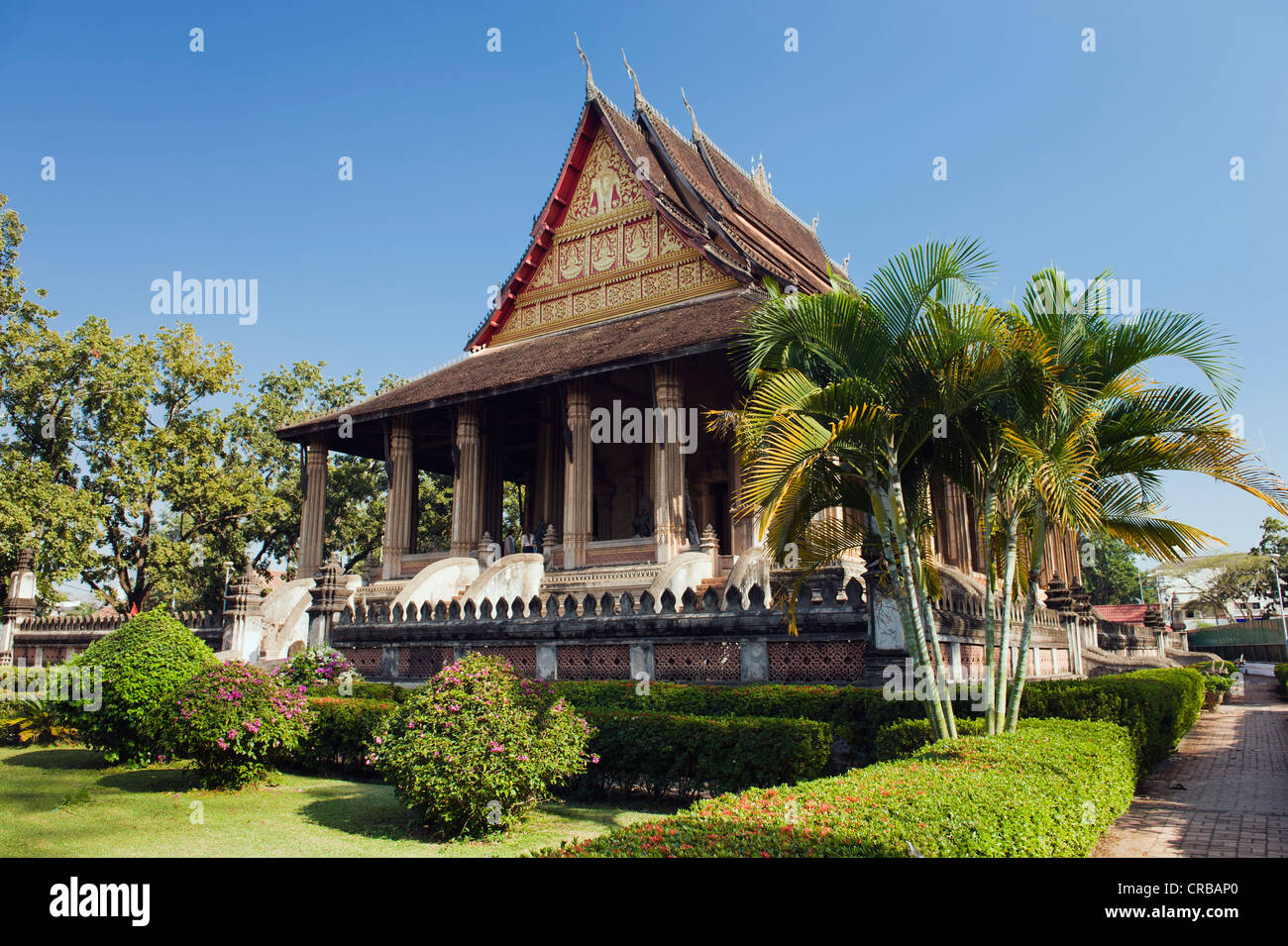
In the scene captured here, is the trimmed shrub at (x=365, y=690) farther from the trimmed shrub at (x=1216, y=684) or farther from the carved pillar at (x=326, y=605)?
the trimmed shrub at (x=1216, y=684)

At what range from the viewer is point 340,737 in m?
10.7

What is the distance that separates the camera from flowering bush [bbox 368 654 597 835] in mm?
6965

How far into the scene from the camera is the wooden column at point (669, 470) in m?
18.0

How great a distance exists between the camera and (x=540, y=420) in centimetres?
2467

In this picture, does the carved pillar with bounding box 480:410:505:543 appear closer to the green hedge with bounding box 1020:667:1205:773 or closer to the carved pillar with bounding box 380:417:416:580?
the carved pillar with bounding box 380:417:416:580

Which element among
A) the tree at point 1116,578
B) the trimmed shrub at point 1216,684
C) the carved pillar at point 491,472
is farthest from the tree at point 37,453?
the tree at point 1116,578

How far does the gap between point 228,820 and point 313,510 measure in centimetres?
1698

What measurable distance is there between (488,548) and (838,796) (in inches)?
637

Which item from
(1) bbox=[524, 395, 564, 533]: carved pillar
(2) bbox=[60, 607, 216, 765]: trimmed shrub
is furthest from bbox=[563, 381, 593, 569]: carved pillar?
(2) bbox=[60, 607, 216, 765]: trimmed shrub

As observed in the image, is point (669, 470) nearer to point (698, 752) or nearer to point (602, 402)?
point (602, 402)

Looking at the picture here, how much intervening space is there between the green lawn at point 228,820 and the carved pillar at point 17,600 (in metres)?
16.3

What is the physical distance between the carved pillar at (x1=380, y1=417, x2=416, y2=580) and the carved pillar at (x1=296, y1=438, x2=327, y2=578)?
2.15m

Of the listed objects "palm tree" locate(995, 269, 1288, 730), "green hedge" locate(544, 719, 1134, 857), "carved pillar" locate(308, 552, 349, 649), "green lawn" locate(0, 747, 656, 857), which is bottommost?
"green lawn" locate(0, 747, 656, 857)
